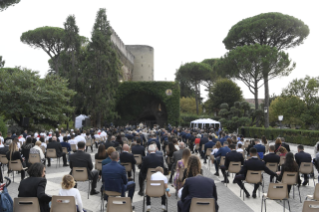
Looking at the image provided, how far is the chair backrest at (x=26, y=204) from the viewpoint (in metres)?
3.64

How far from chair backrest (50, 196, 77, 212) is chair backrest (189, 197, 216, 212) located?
5.33 ft

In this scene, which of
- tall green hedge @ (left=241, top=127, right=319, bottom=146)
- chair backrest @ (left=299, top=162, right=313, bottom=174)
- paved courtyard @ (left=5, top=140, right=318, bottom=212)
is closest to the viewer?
paved courtyard @ (left=5, top=140, right=318, bottom=212)

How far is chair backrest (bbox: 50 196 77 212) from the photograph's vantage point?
3.75 metres

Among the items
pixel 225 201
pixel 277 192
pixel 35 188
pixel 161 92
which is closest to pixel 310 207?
pixel 277 192

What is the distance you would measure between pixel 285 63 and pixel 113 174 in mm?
27087

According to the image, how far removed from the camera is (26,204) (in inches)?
144

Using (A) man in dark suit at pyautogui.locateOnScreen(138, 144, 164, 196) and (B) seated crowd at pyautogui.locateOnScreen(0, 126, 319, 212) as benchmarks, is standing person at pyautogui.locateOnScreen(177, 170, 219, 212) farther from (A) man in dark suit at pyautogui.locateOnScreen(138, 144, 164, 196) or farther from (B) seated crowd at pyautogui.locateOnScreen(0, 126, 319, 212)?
(A) man in dark suit at pyautogui.locateOnScreen(138, 144, 164, 196)

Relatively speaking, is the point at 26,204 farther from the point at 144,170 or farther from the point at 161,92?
the point at 161,92

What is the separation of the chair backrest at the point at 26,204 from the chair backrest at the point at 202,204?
2.09 meters

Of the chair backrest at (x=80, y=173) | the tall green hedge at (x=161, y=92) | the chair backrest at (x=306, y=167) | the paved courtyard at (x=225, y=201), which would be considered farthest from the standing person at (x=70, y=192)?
the tall green hedge at (x=161, y=92)

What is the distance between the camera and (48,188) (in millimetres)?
7055

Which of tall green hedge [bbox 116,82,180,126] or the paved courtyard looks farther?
tall green hedge [bbox 116,82,180,126]

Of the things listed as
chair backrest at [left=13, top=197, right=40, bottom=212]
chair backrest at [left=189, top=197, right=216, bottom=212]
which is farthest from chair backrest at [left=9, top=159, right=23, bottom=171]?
chair backrest at [left=189, top=197, right=216, bottom=212]

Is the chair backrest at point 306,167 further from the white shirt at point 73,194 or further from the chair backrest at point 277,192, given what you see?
the white shirt at point 73,194
